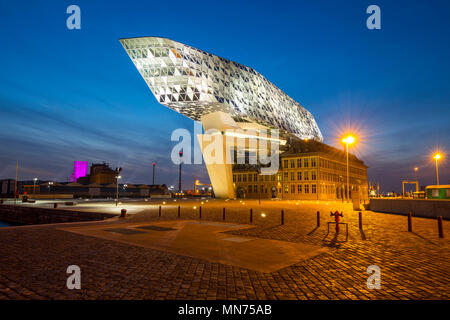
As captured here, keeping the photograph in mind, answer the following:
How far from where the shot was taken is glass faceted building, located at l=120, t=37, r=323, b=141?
47812 millimetres

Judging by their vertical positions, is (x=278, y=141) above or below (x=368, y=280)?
above

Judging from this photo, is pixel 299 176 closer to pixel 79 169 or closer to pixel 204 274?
pixel 204 274

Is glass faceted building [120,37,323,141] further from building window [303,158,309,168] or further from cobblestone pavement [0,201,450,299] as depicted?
cobblestone pavement [0,201,450,299]

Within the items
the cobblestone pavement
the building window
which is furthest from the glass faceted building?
the cobblestone pavement

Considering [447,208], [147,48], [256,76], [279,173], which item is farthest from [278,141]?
[447,208]

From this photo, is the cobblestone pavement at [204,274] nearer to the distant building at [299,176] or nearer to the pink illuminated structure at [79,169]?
the distant building at [299,176]

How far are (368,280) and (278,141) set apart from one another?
73058mm

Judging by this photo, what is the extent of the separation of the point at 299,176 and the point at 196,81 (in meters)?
39.1

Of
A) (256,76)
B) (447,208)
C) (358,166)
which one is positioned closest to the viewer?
(447,208)

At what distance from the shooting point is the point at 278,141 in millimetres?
77250

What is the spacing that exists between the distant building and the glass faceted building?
15.4 m

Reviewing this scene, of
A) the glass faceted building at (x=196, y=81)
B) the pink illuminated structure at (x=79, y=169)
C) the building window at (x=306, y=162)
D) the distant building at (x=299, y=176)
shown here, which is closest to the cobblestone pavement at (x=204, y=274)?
the glass faceted building at (x=196, y=81)

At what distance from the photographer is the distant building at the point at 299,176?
71.6 metres
